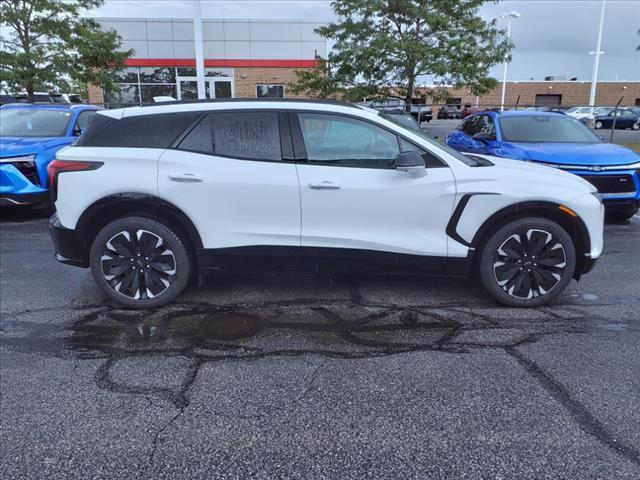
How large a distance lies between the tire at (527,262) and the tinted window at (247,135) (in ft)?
6.58

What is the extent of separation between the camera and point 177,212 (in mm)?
4223

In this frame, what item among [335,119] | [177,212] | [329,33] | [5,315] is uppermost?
[329,33]

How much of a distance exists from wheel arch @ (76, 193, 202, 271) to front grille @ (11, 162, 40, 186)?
3852 millimetres

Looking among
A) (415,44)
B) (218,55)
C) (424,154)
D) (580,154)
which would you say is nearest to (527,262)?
(424,154)

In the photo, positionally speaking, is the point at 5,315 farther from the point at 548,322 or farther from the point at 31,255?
the point at 548,322

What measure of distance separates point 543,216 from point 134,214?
3497 millimetres

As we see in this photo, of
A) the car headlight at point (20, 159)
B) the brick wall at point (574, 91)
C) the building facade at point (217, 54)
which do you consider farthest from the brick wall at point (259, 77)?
the brick wall at point (574, 91)

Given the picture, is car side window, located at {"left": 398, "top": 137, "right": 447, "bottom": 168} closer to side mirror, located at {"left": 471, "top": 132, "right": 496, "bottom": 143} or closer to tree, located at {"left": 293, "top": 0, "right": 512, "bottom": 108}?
side mirror, located at {"left": 471, "top": 132, "right": 496, "bottom": 143}

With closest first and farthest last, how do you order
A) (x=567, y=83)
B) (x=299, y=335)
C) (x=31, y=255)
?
(x=299, y=335) → (x=31, y=255) → (x=567, y=83)

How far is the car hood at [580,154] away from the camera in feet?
23.6

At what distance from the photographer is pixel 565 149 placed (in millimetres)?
7473

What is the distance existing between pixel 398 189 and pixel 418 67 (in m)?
11.2

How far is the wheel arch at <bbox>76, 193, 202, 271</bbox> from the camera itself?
4211 mm

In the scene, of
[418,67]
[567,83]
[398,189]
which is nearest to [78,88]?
[418,67]
